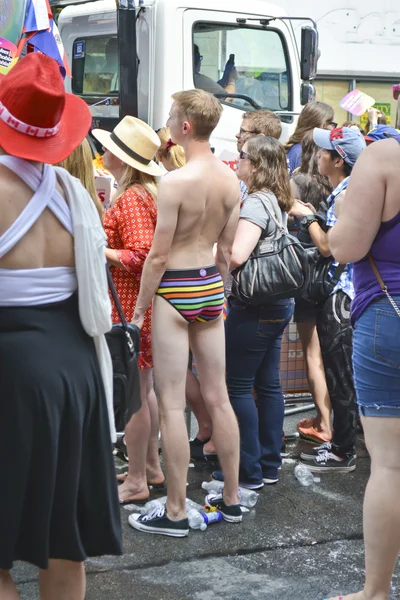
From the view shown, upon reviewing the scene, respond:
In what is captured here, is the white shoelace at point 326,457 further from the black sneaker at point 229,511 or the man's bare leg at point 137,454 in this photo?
the man's bare leg at point 137,454

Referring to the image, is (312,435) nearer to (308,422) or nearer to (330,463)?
(308,422)

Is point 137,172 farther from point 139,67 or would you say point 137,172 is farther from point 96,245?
point 139,67

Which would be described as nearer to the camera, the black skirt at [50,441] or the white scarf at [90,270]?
the black skirt at [50,441]

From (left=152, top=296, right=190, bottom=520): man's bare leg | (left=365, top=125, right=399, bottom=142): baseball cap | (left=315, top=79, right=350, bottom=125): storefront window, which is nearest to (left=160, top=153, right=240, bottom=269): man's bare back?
(left=152, top=296, right=190, bottom=520): man's bare leg

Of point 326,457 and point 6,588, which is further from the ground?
point 6,588

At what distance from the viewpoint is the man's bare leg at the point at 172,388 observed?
4203mm

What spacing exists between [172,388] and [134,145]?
1268 millimetres

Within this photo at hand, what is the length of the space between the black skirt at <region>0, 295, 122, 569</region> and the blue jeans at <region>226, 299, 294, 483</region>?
2031mm

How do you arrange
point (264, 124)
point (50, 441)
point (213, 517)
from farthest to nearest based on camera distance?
1. point (264, 124)
2. point (213, 517)
3. point (50, 441)

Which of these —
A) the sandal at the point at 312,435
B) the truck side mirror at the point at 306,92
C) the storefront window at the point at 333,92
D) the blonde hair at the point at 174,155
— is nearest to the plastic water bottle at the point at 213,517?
the sandal at the point at 312,435

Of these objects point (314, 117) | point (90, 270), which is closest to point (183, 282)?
point (90, 270)

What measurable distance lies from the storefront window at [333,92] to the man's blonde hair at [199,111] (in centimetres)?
1326

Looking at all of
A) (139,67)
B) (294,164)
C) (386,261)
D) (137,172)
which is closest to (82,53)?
(139,67)

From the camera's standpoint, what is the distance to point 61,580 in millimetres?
2797
